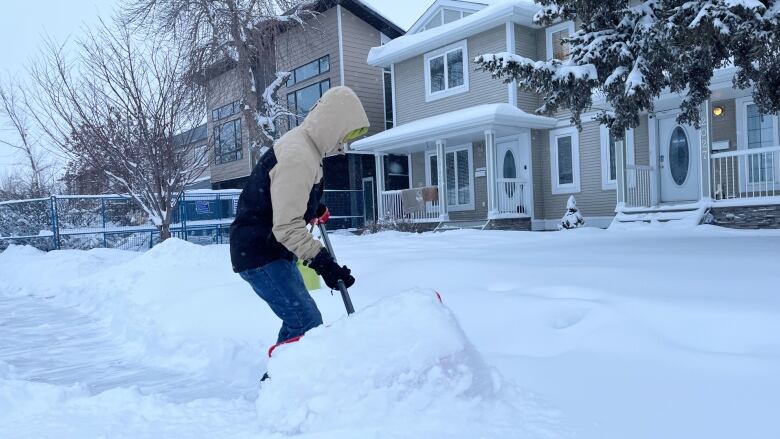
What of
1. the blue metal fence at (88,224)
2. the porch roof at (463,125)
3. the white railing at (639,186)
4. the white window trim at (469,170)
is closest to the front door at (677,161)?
the white railing at (639,186)

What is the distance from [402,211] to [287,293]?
1350 centimetres

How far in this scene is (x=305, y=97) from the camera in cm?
2084

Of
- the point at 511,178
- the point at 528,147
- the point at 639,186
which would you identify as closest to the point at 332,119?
the point at 639,186

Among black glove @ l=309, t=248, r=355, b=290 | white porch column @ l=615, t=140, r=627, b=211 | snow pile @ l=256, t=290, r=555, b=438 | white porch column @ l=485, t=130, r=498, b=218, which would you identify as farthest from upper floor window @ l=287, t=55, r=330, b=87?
snow pile @ l=256, t=290, r=555, b=438

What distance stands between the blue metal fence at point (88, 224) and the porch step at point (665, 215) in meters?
10.8

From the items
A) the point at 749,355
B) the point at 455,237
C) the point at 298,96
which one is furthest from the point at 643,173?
the point at 298,96

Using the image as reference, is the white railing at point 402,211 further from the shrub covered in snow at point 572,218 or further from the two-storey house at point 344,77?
the shrub covered in snow at point 572,218

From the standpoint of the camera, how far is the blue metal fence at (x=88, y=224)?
13.6 meters

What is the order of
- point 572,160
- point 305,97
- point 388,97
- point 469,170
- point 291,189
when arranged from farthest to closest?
point 305,97 < point 388,97 < point 469,170 < point 572,160 < point 291,189

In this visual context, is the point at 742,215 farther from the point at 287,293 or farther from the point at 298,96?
the point at 298,96

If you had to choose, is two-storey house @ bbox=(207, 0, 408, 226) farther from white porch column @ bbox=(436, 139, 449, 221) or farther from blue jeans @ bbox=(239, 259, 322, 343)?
blue jeans @ bbox=(239, 259, 322, 343)

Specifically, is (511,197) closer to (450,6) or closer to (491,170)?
(491,170)

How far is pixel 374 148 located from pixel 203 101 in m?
6.90

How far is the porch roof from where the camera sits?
1359 centimetres
